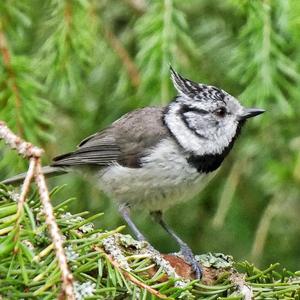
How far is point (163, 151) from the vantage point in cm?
336

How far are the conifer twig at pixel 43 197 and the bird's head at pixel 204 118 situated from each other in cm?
154

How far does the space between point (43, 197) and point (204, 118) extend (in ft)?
6.31

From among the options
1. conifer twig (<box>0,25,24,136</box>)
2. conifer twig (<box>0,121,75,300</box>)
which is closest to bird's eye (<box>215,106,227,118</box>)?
conifer twig (<box>0,25,24,136</box>)

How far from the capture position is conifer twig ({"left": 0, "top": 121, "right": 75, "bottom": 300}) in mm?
1513

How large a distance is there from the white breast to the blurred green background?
23 centimetres

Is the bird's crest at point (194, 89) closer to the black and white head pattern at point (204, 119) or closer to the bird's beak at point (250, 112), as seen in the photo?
the black and white head pattern at point (204, 119)

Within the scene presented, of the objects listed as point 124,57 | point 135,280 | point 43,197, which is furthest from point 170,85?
point 43,197

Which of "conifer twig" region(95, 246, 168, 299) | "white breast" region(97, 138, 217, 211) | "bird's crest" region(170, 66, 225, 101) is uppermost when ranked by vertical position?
"bird's crest" region(170, 66, 225, 101)

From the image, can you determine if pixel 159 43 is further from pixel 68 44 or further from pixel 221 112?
pixel 221 112

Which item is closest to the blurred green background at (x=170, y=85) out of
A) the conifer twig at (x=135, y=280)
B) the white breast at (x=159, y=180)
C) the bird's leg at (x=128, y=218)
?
the white breast at (x=159, y=180)

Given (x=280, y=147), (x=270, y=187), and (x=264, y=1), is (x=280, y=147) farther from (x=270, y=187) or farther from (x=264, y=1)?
(x=264, y=1)

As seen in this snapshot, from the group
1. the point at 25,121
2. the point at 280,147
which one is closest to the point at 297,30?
the point at 280,147

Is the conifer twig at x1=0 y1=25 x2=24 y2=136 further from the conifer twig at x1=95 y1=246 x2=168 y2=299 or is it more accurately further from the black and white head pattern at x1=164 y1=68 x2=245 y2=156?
the conifer twig at x1=95 y1=246 x2=168 y2=299

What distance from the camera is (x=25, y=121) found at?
2.86 m
